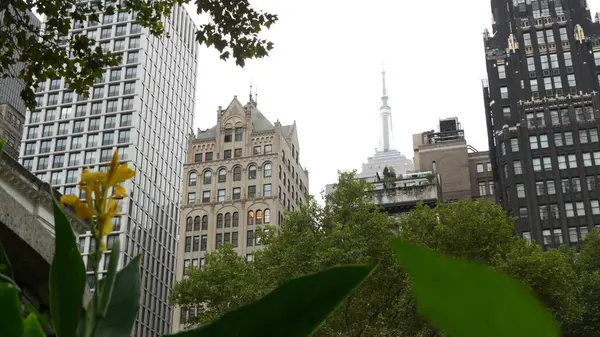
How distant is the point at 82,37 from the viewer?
9.09m

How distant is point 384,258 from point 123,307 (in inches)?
946

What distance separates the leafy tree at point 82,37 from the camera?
8734mm

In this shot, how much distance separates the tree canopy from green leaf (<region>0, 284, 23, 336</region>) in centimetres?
2193

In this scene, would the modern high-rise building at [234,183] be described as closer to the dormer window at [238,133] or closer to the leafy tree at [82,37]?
the dormer window at [238,133]

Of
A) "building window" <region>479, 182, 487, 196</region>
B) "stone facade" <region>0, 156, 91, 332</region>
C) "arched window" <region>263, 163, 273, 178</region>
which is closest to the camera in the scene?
"stone facade" <region>0, 156, 91, 332</region>

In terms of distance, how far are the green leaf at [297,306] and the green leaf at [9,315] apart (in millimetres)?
257

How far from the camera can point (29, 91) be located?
29.5 ft

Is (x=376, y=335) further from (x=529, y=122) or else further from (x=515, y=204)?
(x=529, y=122)

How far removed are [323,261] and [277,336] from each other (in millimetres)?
24438

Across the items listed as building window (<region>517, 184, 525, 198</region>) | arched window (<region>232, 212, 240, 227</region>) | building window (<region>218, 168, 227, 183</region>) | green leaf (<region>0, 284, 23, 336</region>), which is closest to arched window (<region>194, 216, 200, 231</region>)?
arched window (<region>232, 212, 240, 227</region>)

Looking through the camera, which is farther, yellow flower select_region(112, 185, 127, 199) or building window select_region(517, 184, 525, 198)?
building window select_region(517, 184, 525, 198)

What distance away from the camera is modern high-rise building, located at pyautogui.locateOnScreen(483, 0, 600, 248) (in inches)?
2398

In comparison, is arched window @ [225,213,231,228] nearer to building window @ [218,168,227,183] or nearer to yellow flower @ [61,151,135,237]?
building window @ [218,168,227,183]

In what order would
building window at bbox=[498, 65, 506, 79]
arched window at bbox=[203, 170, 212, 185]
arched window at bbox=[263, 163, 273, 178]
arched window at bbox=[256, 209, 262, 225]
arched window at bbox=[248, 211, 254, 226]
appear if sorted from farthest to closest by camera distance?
arched window at bbox=[203, 170, 212, 185]
arched window at bbox=[263, 163, 273, 178]
arched window at bbox=[248, 211, 254, 226]
arched window at bbox=[256, 209, 262, 225]
building window at bbox=[498, 65, 506, 79]
